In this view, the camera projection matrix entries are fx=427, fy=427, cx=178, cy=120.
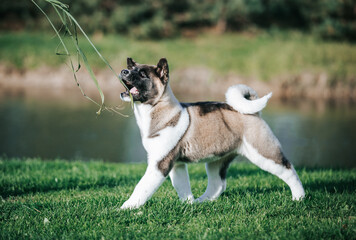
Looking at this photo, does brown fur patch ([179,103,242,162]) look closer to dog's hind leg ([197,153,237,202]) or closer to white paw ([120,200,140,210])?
dog's hind leg ([197,153,237,202])

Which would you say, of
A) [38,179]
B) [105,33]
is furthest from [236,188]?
[105,33]

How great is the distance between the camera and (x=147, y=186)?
15.0 feet

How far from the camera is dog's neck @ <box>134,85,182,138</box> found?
4.74 metres

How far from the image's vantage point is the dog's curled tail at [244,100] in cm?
491

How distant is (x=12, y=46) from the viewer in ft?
80.0

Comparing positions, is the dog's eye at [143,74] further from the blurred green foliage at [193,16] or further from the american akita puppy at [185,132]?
the blurred green foliage at [193,16]

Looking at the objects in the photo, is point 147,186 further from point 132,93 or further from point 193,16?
point 193,16

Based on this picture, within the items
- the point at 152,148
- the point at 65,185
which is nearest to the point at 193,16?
the point at 65,185

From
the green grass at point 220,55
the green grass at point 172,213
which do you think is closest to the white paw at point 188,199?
the green grass at point 172,213

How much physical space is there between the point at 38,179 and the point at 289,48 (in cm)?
1932

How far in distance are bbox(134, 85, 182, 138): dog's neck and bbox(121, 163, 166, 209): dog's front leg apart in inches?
16.6

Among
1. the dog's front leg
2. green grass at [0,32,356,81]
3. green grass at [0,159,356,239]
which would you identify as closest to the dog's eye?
the dog's front leg

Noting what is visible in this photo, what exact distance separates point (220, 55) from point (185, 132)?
18987 millimetres

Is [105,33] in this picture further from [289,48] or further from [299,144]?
[299,144]
